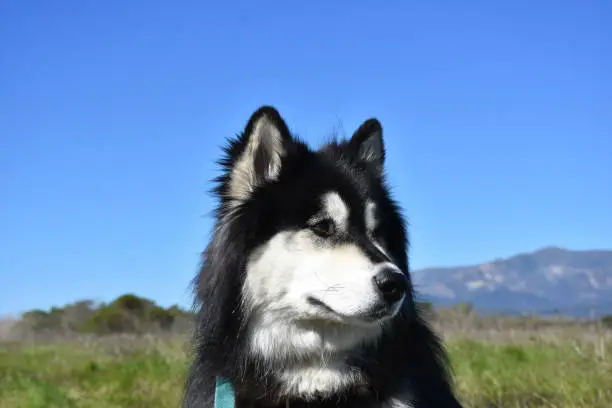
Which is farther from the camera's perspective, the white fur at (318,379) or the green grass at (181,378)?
the green grass at (181,378)

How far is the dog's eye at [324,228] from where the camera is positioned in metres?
3.90

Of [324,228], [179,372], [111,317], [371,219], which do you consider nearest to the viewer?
[324,228]

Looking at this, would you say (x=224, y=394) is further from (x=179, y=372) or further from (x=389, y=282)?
(x=179, y=372)

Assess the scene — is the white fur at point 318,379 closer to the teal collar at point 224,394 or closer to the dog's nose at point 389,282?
the teal collar at point 224,394

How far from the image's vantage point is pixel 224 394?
376 cm

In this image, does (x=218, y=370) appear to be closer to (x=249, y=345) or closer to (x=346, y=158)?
(x=249, y=345)

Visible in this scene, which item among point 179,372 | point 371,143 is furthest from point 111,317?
point 371,143

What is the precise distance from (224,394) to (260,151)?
56.4 inches

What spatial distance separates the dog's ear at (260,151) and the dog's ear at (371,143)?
0.61 meters

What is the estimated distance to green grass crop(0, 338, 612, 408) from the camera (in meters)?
6.20

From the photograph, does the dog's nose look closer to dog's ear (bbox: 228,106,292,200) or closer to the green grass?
dog's ear (bbox: 228,106,292,200)

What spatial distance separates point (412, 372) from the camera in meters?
3.87

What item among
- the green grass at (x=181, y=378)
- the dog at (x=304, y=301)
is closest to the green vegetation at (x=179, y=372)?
the green grass at (x=181, y=378)

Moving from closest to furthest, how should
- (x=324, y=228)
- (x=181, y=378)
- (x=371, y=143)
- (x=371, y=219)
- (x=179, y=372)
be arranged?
(x=324, y=228)
(x=371, y=219)
(x=371, y=143)
(x=181, y=378)
(x=179, y=372)
